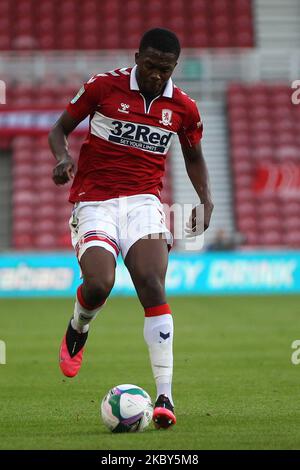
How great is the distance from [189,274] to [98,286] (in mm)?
14539

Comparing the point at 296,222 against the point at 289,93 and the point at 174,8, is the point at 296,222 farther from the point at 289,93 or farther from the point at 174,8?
the point at 174,8

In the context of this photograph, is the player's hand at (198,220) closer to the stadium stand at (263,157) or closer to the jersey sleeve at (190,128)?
the jersey sleeve at (190,128)

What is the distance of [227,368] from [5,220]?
56.9ft

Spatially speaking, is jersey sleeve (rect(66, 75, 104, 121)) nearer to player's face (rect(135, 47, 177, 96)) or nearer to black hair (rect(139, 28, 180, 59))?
player's face (rect(135, 47, 177, 96))

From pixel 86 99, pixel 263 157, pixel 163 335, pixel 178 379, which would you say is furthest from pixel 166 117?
pixel 263 157

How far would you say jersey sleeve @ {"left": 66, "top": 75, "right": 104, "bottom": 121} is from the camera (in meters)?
6.38

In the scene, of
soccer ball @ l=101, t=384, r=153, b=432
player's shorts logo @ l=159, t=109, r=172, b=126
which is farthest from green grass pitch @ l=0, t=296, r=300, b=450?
player's shorts logo @ l=159, t=109, r=172, b=126

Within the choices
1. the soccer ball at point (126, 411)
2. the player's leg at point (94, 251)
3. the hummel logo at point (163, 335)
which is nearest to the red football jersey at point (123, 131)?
the player's leg at point (94, 251)

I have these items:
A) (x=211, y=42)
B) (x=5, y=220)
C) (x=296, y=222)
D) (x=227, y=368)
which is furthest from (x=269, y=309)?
(x=211, y=42)

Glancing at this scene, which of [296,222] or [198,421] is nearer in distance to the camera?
[198,421]

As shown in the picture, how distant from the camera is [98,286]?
6.09 m

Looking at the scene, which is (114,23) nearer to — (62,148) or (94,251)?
(62,148)

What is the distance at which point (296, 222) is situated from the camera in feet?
84.4

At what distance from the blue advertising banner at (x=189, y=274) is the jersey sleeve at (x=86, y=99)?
43.8 feet
